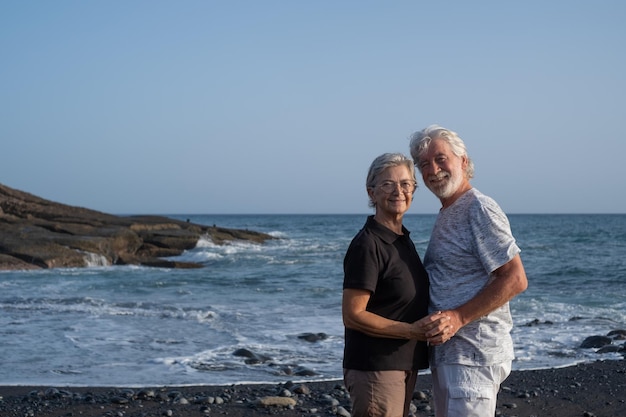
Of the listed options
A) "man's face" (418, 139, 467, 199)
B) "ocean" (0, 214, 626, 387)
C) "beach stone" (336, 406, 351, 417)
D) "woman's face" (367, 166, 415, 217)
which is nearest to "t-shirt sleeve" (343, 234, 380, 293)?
"woman's face" (367, 166, 415, 217)

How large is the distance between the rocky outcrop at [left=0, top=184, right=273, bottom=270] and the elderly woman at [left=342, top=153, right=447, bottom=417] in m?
24.6

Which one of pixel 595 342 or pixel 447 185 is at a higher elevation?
pixel 447 185

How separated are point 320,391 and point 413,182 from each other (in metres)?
4.75

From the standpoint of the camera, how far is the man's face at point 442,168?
12.7 ft

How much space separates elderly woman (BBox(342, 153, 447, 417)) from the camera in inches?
145

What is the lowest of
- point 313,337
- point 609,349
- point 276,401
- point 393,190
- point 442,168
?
point 313,337

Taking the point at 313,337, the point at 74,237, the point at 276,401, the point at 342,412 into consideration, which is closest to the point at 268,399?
the point at 276,401

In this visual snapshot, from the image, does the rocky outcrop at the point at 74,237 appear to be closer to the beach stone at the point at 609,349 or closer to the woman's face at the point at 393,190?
the beach stone at the point at 609,349

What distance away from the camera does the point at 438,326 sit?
3.62 m

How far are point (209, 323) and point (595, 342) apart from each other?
672 cm

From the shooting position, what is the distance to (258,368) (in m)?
9.96

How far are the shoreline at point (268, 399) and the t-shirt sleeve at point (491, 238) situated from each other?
380 cm

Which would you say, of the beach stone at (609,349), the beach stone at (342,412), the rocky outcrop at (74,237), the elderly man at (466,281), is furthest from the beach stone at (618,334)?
the rocky outcrop at (74,237)

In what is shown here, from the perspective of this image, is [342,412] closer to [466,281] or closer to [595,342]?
[466,281]
